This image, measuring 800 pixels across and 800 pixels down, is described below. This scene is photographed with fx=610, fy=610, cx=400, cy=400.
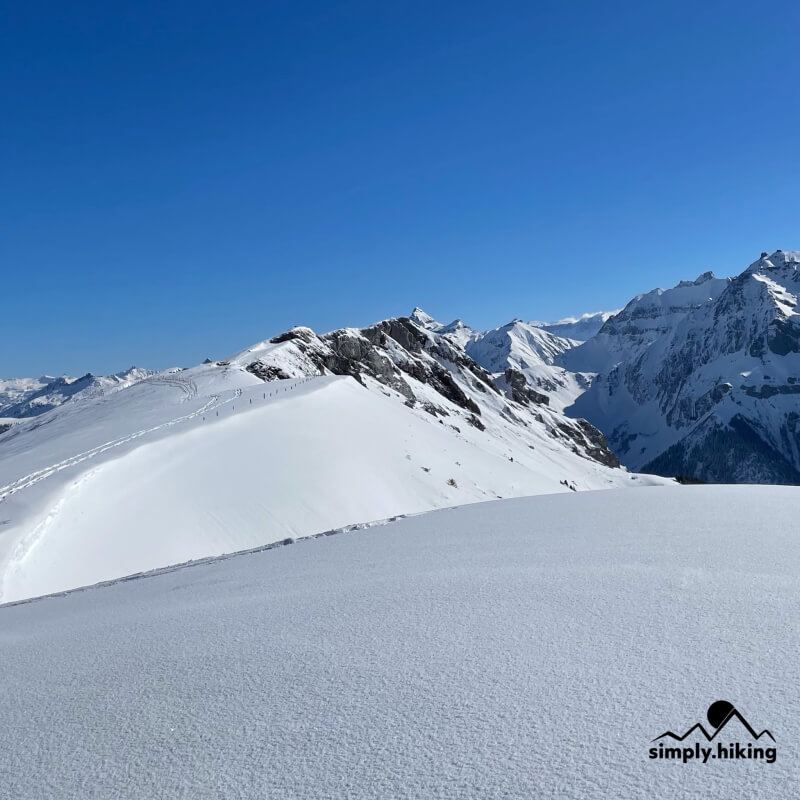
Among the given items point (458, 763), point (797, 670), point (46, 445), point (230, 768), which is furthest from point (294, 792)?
point (46, 445)

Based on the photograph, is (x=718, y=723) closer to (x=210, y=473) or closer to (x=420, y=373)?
(x=210, y=473)

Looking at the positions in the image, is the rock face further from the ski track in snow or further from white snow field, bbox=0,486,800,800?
white snow field, bbox=0,486,800,800

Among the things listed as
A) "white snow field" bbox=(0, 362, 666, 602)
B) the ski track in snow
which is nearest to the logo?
"white snow field" bbox=(0, 362, 666, 602)

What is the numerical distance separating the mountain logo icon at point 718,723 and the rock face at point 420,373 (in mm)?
58099

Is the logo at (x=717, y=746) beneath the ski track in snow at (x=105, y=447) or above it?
beneath

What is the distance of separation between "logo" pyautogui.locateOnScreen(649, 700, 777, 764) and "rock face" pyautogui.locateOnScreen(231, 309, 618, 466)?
5819 centimetres

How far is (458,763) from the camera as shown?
11.0 ft

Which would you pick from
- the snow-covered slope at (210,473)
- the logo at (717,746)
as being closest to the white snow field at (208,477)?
the snow-covered slope at (210,473)

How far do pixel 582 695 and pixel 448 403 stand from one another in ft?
340

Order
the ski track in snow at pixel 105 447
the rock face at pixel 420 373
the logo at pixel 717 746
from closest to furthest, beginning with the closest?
the logo at pixel 717 746, the ski track in snow at pixel 105 447, the rock face at pixel 420 373

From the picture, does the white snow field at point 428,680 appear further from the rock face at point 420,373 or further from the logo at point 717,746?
the rock face at point 420,373

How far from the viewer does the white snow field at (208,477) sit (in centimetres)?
1738

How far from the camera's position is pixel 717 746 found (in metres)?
3.39

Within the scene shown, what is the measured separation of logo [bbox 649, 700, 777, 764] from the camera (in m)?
3.29
